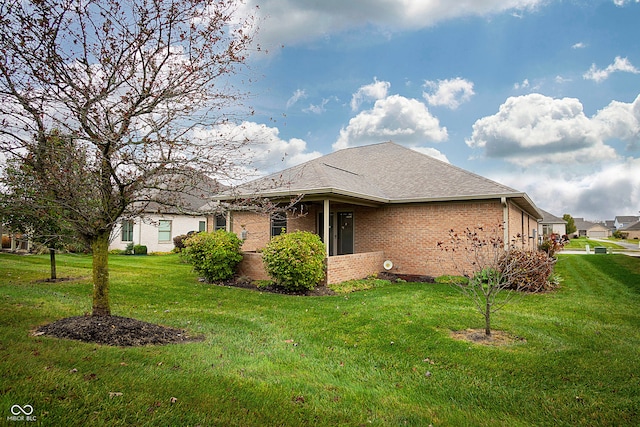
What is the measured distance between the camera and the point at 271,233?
1569 centimetres

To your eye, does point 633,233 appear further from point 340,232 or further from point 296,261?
point 296,261

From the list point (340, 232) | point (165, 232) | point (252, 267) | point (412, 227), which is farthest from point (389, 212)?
point (165, 232)

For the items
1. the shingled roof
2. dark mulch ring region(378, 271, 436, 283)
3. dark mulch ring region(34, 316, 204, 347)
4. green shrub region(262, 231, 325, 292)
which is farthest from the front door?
dark mulch ring region(34, 316, 204, 347)

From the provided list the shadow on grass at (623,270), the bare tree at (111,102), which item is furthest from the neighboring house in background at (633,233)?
the bare tree at (111,102)

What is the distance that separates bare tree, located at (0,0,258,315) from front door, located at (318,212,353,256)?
379 inches

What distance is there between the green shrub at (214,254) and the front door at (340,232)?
13.1 feet

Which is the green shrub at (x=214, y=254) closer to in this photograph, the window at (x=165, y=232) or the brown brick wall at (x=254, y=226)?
the brown brick wall at (x=254, y=226)

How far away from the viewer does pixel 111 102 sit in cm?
554

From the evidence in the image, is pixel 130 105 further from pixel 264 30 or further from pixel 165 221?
pixel 165 221

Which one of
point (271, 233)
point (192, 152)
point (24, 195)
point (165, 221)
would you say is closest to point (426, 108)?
point (271, 233)

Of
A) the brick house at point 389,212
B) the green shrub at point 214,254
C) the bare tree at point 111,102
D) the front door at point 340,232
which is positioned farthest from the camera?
the front door at point 340,232

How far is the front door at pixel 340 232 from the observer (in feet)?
50.2

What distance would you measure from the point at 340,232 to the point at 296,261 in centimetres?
531

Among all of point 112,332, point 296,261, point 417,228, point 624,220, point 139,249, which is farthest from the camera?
point 624,220
